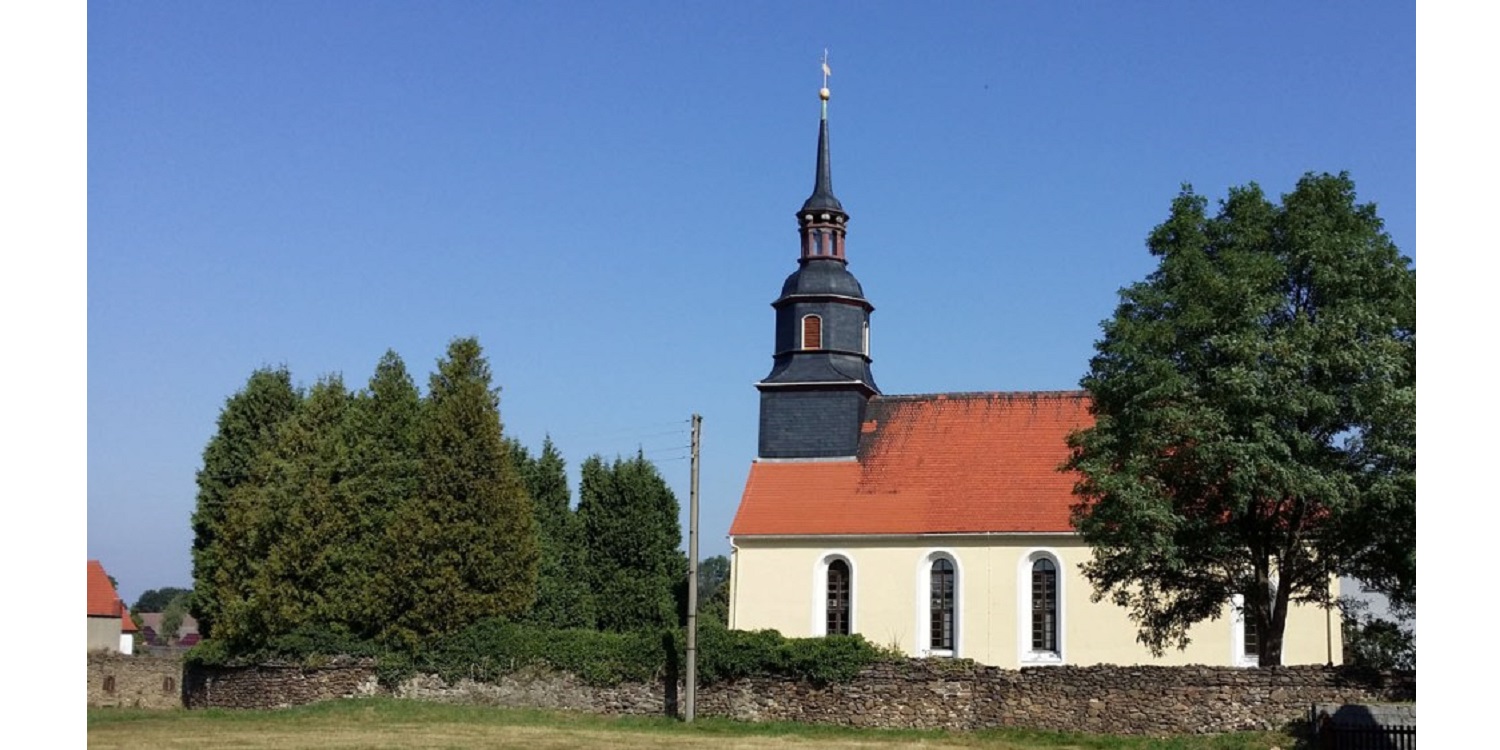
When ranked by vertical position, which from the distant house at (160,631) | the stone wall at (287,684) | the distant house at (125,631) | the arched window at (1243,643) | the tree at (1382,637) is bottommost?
the distant house at (160,631)

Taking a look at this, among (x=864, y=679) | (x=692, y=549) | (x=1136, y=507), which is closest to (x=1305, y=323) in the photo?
(x=1136, y=507)

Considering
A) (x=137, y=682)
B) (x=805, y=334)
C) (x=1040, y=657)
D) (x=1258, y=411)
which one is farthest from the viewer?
(x=805, y=334)

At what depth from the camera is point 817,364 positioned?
44688 millimetres

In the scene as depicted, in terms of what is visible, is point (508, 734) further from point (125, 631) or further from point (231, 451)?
point (125, 631)

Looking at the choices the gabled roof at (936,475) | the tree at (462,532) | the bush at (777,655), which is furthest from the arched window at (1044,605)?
the tree at (462,532)

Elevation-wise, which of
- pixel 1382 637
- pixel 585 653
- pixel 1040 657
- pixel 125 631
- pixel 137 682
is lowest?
pixel 125 631

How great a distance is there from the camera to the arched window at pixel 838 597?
42.4m

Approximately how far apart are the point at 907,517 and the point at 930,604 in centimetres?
251

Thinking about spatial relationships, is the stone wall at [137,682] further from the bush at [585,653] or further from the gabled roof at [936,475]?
the gabled roof at [936,475]

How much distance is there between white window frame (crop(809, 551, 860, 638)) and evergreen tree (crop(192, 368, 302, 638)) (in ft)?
52.3

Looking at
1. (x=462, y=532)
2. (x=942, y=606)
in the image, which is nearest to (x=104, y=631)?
(x=462, y=532)

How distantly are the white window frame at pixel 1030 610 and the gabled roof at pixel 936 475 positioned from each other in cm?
85

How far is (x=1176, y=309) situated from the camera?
2677 cm

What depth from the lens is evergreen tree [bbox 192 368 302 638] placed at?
4203 centimetres
